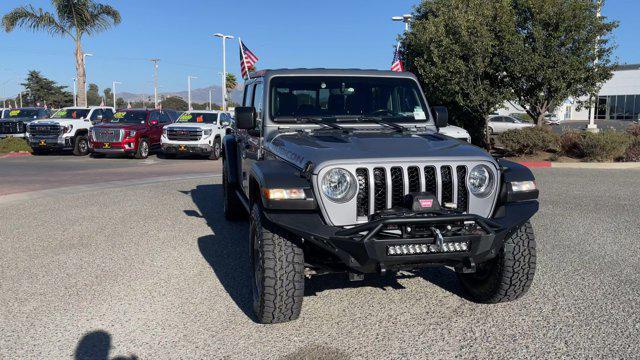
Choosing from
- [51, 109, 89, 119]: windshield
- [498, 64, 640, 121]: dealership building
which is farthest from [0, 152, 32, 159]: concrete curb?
[498, 64, 640, 121]: dealership building

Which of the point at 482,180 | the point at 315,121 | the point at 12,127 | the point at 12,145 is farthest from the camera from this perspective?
the point at 12,127

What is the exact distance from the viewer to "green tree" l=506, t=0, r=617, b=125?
1684 cm

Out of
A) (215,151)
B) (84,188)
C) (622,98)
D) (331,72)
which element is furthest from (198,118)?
(622,98)

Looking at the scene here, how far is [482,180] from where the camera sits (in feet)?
13.2

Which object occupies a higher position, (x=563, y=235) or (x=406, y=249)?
(x=406, y=249)

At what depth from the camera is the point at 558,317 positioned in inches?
167

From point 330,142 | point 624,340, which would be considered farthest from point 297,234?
point 624,340

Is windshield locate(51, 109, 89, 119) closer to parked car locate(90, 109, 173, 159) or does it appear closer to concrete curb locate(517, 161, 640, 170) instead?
parked car locate(90, 109, 173, 159)

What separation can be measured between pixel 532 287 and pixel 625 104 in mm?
62951

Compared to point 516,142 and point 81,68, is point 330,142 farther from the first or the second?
point 81,68

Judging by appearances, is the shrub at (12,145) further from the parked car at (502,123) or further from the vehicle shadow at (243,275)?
the parked car at (502,123)

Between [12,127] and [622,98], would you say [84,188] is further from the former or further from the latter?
[622,98]

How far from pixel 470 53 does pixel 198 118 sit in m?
9.72

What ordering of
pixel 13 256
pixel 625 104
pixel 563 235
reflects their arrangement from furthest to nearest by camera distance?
pixel 625 104 → pixel 563 235 → pixel 13 256
